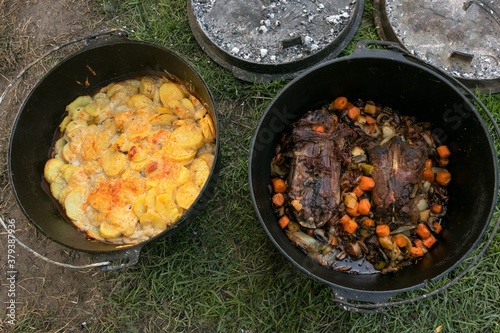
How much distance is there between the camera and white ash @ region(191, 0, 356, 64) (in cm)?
350

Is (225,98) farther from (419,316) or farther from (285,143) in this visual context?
(419,316)

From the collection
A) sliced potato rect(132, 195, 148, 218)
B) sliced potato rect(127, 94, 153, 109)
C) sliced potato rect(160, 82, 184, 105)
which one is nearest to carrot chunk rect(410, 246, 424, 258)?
sliced potato rect(132, 195, 148, 218)

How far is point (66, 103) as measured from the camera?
340 cm

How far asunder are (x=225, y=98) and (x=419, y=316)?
2.16 m

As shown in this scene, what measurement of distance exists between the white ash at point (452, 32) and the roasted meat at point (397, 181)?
96 cm

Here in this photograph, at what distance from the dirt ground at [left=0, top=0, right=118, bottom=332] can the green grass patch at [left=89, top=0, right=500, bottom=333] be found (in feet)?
0.72

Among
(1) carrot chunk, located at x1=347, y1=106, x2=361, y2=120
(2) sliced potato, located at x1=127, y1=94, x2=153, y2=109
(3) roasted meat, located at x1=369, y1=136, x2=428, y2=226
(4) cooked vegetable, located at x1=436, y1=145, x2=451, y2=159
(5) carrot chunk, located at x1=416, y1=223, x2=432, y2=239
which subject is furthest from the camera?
(2) sliced potato, located at x1=127, y1=94, x2=153, y2=109

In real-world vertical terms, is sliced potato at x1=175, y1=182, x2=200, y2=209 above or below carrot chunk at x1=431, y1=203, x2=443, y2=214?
above

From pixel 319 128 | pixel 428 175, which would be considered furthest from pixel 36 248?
pixel 428 175

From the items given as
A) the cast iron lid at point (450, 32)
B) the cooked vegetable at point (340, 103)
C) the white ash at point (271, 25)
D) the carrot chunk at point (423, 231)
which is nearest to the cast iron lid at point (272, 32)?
the white ash at point (271, 25)

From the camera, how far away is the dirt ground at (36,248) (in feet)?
11.1

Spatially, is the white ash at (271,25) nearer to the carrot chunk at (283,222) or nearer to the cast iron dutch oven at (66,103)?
the cast iron dutch oven at (66,103)

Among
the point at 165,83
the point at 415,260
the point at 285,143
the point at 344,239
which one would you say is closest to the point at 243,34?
the point at 165,83

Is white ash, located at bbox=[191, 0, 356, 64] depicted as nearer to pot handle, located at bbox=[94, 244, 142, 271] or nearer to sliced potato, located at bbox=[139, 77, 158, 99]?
sliced potato, located at bbox=[139, 77, 158, 99]
